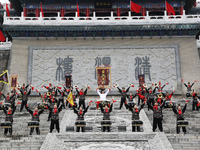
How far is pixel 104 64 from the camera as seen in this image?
22.2 m

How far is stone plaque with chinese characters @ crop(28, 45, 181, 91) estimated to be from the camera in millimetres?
22016

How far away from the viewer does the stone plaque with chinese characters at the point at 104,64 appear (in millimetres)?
22016

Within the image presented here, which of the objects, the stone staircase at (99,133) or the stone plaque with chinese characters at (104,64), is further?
the stone plaque with chinese characters at (104,64)

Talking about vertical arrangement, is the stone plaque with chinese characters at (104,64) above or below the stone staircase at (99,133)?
above

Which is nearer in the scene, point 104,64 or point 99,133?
point 99,133

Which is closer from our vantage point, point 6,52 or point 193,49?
point 193,49

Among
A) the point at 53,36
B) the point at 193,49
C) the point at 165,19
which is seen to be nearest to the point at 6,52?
the point at 53,36

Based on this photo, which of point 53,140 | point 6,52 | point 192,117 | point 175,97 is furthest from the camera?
point 6,52

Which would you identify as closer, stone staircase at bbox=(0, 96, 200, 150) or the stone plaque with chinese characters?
stone staircase at bbox=(0, 96, 200, 150)

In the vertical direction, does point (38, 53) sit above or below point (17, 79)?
above

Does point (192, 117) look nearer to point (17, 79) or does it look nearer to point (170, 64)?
point (170, 64)

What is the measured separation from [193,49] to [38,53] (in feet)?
40.6

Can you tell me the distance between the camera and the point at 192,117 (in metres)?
14.1

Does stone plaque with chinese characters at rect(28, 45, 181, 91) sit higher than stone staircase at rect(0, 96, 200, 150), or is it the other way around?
stone plaque with chinese characters at rect(28, 45, 181, 91)
